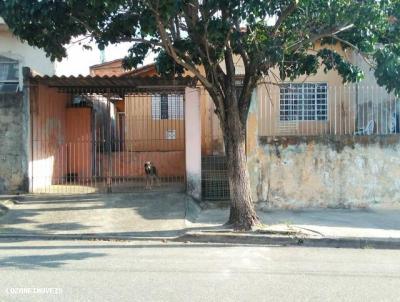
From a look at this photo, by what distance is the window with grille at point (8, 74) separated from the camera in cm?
1455

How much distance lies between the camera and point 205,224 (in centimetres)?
1013

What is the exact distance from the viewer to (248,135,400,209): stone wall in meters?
11.9

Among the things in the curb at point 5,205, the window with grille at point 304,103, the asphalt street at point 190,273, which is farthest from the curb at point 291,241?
the window with grille at point 304,103

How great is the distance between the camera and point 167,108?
15273mm

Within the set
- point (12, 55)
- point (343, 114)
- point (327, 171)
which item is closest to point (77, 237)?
point (327, 171)

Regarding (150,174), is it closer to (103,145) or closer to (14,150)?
(103,145)

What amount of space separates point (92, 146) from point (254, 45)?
665 cm

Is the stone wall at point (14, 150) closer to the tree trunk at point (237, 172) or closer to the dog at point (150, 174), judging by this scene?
the dog at point (150, 174)

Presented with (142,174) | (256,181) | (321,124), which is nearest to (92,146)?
(142,174)

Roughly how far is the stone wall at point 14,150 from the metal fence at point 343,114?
572 cm

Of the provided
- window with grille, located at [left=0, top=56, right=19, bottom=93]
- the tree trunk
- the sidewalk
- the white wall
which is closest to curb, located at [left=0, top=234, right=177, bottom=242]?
the sidewalk

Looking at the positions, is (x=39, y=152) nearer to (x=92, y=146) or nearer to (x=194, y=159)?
(x=92, y=146)

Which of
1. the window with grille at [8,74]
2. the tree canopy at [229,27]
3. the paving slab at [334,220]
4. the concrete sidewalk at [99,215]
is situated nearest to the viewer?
the tree canopy at [229,27]

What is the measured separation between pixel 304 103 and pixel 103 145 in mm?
6118
